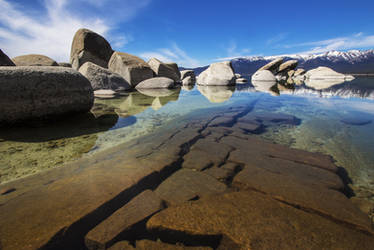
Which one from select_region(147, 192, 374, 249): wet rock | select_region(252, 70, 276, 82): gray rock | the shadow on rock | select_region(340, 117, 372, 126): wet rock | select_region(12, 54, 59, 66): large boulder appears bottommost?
select_region(340, 117, 372, 126): wet rock

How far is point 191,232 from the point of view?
0.89m

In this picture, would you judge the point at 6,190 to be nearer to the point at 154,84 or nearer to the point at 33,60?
the point at 154,84

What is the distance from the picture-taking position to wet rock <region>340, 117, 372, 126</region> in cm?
314

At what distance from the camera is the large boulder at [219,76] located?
13.7 m

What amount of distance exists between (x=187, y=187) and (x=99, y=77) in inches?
331

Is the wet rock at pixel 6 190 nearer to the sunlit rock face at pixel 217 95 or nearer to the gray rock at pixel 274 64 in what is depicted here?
the sunlit rock face at pixel 217 95

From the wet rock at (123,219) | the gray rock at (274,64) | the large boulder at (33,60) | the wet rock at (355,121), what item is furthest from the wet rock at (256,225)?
the gray rock at (274,64)

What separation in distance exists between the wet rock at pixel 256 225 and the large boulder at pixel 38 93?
2.97 meters

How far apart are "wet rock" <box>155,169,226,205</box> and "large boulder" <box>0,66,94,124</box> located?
8.97 ft

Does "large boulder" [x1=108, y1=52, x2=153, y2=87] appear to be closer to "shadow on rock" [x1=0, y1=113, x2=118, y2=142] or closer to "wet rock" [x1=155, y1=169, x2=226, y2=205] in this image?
"shadow on rock" [x1=0, y1=113, x2=118, y2=142]

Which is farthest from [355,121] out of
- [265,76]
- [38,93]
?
[265,76]

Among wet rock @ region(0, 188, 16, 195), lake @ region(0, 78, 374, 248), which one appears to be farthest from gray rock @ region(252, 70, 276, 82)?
wet rock @ region(0, 188, 16, 195)

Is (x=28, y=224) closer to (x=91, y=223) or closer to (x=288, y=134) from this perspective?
(x=91, y=223)

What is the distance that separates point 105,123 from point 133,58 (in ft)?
32.3
